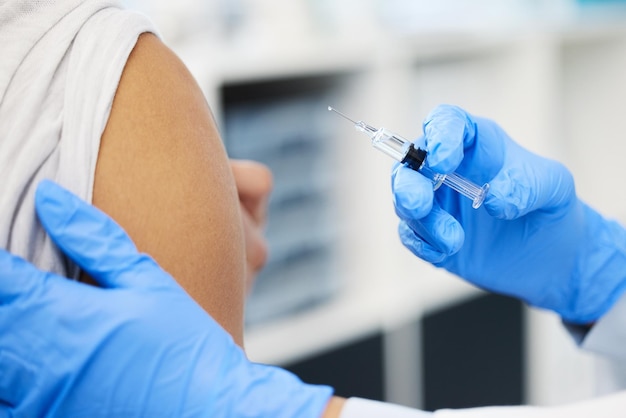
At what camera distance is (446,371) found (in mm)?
2270

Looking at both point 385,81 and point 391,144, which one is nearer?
point 391,144

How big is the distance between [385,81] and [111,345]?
1.44 meters

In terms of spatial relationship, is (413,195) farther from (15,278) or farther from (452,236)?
(15,278)

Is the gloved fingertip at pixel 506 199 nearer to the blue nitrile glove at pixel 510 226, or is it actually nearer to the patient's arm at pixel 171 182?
the blue nitrile glove at pixel 510 226

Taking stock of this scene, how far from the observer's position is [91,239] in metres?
0.71

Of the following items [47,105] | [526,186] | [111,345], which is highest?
[47,105]

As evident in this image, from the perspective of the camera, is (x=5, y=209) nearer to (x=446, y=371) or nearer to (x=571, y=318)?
(x=571, y=318)

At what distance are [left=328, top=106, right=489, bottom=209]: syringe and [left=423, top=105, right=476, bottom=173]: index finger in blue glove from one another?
15mm

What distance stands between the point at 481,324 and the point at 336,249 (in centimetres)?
59

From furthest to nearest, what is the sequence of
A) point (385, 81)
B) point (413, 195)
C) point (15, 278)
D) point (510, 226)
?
1. point (385, 81)
2. point (510, 226)
3. point (413, 195)
4. point (15, 278)

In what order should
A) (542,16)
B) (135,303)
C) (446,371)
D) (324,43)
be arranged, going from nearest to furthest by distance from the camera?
(135,303), (324,43), (446,371), (542,16)

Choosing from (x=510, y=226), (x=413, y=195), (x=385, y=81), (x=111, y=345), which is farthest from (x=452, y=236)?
(x=385, y=81)

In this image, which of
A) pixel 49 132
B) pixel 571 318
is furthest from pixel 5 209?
pixel 571 318

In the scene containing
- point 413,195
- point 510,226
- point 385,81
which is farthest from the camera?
point 385,81
